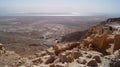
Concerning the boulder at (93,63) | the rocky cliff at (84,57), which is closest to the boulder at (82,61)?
the rocky cliff at (84,57)

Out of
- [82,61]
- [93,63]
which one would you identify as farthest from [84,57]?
[93,63]

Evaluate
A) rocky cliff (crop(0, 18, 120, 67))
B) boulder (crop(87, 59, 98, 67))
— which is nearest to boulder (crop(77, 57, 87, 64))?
rocky cliff (crop(0, 18, 120, 67))

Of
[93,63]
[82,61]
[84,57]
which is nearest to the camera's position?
[93,63]

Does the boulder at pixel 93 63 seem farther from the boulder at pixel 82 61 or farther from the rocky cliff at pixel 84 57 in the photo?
the boulder at pixel 82 61

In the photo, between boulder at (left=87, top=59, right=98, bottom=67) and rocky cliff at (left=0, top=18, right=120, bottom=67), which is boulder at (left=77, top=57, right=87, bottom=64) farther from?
boulder at (left=87, top=59, right=98, bottom=67)

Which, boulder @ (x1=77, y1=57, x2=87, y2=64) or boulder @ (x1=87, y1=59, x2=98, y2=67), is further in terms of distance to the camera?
boulder @ (x1=77, y1=57, x2=87, y2=64)

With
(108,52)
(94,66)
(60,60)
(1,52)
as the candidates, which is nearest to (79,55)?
(60,60)

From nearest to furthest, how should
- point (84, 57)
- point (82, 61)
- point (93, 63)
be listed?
point (93, 63) < point (82, 61) < point (84, 57)

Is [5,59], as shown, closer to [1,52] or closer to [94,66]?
[1,52]

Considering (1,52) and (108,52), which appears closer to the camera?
(108,52)

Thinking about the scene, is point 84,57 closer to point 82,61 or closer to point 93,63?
point 82,61

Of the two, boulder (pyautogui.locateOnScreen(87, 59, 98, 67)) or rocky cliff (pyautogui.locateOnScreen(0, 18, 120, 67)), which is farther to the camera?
rocky cliff (pyautogui.locateOnScreen(0, 18, 120, 67))
